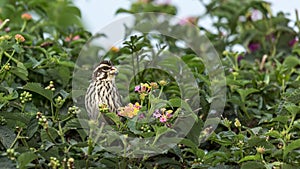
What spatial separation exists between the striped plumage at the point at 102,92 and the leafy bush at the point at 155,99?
57 mm

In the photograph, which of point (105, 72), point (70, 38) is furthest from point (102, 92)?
point (70, 38)

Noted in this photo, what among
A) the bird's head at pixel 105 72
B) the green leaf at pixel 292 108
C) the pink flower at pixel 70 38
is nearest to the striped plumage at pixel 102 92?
the bird's head at pixel 105 72

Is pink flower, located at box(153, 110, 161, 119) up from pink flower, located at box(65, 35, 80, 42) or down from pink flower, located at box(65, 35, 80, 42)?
down

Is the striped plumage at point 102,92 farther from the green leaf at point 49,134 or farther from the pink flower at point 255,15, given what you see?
the pink flower at point 255,15

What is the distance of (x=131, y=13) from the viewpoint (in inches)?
105

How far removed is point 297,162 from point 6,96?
684 mm

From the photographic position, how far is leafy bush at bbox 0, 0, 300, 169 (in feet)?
4.67

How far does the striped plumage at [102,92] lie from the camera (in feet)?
5.32

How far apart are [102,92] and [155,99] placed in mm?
246

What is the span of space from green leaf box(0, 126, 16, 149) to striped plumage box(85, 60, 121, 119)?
202mm

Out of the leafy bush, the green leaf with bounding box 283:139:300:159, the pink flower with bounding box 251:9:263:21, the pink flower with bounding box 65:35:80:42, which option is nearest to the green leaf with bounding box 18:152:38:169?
the leafy bush

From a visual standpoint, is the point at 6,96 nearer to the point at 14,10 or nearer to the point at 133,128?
the point at 133,128

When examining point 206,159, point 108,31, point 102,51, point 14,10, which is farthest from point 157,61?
point 14,10

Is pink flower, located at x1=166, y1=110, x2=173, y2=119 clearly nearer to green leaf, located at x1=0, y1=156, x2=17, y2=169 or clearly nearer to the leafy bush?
the leafy bush
